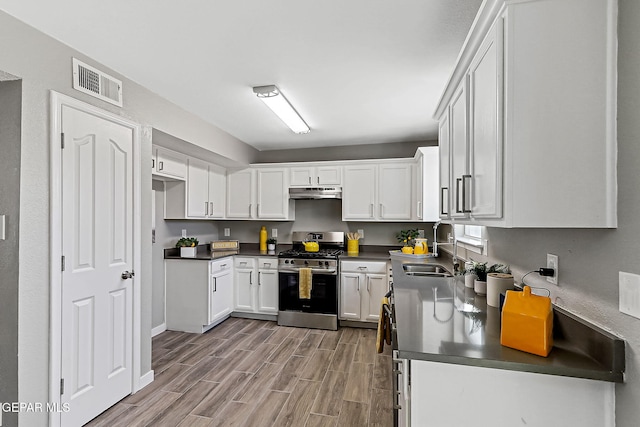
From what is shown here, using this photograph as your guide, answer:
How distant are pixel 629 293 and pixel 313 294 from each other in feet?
10.6

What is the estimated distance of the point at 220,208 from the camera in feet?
14.6

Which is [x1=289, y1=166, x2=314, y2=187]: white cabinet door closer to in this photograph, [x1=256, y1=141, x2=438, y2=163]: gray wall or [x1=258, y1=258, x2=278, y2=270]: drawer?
[x1=256, y1=141, x2=438, y2=163]: gray wall

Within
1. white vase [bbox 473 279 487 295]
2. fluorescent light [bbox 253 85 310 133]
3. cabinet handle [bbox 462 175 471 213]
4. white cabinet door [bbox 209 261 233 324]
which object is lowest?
white cabinet door [bbox 209 261 233 324]

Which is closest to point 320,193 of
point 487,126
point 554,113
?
point 487,126

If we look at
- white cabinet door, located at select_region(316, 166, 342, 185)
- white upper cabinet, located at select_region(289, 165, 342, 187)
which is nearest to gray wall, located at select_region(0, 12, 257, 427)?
white upper cabinet, located at select_region(289, 165, 342, 187)

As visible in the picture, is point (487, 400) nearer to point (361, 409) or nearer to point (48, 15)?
point (361, 409)

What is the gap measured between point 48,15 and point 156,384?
8.52 ft

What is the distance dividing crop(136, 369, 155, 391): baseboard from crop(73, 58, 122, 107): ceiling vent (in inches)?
83.1

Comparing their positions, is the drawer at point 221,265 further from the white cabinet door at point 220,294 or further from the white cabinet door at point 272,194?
the white cabinet door at point 272,194

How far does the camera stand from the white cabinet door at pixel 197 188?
3.81m

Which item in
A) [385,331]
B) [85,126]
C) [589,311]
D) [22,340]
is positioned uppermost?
[85,126]

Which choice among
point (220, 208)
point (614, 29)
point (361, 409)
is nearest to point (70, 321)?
point (361, 409)

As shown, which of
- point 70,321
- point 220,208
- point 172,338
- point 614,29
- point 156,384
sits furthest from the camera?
point 220,208

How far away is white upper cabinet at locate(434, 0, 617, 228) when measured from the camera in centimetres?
102
